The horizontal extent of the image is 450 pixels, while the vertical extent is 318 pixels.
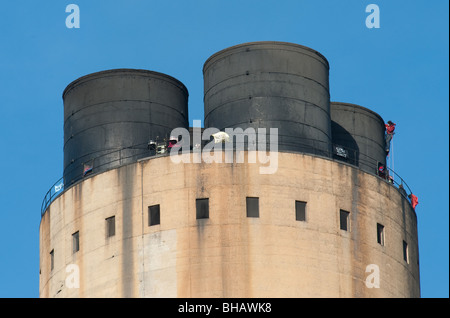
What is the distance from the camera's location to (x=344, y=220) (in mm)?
94875

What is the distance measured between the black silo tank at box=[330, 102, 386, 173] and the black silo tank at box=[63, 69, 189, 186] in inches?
365

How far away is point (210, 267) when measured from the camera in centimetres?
9212

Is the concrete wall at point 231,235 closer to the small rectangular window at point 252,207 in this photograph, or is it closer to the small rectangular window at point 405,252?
the small rectangular window at point 252,207

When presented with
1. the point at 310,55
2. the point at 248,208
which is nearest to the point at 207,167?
the point at 248,208

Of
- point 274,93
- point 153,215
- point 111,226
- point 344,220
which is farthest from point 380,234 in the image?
point 111,226

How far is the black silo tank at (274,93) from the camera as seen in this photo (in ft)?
318

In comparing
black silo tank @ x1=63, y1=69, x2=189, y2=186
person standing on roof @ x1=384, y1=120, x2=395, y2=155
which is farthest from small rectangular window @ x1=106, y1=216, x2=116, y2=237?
→ person standing on roof @ x1=384, y1=120, x2=395, y2=155

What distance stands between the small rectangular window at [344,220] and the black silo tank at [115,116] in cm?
1118

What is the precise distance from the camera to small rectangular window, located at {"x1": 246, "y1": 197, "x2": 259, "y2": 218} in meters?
93.3

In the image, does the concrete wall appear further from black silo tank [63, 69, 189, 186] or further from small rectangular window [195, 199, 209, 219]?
black silo tank [63, 69, 189, 186]

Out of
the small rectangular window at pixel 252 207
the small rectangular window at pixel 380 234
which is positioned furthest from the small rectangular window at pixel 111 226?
the small rectangular window at pixel 380 234

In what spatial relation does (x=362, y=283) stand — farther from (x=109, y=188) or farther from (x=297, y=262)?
(x=109, y=188)
